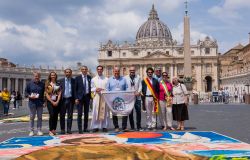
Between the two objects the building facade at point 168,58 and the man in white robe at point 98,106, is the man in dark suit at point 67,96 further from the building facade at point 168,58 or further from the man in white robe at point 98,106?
the building facade at point 168,58

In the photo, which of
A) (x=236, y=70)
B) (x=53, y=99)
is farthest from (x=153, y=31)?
(x=53, y=99)

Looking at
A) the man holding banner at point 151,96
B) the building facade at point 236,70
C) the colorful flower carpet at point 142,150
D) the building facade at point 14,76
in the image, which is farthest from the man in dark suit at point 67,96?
the building facade at point 14,76

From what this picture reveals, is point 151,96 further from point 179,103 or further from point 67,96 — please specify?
point 67,96

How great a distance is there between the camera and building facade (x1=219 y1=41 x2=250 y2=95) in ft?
162

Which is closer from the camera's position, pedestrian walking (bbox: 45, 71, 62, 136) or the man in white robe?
pedestrian walking (bbox: 45, 71, 62, 136)

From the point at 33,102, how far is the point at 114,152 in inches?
163

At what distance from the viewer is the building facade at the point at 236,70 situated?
162 ft

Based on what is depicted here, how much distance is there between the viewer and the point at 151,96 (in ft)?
29.9

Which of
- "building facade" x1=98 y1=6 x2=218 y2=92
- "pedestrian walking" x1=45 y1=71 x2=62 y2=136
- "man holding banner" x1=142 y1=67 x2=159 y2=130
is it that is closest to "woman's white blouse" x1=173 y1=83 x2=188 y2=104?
"man holding banner" x1=142 y1=67 x2=159 y2=130

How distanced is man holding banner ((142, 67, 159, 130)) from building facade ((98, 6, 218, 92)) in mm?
75434

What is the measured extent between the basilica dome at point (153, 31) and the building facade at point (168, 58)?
1364 centimetres

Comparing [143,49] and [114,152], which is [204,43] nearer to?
[143,49]

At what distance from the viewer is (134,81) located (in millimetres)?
9141

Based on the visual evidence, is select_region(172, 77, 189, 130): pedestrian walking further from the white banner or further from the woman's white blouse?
the white banner
